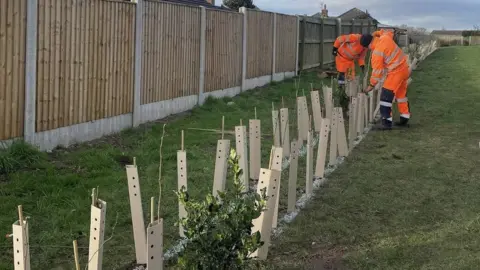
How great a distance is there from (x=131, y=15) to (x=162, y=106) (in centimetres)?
195

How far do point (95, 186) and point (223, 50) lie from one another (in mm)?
7771

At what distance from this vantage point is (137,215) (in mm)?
4352

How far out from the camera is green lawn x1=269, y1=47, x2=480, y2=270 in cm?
471

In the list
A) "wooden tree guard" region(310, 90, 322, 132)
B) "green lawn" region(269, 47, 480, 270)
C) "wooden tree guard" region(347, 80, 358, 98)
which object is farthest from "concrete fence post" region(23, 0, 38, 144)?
"wooden tree guard" region(347, 80, 358, 98)

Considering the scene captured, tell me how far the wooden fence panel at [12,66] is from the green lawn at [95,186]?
375 mm

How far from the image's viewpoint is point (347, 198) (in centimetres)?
638

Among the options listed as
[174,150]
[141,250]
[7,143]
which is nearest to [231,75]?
[174,150]

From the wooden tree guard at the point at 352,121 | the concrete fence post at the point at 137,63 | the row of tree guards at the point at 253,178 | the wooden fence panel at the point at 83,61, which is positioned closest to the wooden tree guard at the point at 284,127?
the row of tree guards at the point at 253,178

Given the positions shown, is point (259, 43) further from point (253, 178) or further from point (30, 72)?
point (253, 178)

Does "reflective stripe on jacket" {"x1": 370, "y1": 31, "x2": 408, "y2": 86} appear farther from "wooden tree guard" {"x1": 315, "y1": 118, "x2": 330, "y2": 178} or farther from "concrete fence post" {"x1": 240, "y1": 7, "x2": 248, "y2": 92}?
"concrete fence post" {"x1": 240, "y1": 7, "x2": 248, "y2": 92}

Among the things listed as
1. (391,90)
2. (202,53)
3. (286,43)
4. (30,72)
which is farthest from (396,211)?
(286,43)

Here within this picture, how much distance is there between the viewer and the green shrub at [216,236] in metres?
3.54

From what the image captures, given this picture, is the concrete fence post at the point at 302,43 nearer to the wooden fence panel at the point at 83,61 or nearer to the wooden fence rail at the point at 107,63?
the wooden fence rail at the point at 107,63

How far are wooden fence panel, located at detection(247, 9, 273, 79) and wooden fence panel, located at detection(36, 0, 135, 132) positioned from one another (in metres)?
6.18
